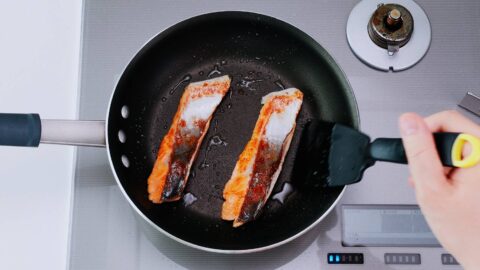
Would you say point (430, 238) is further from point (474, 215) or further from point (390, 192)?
point (474, 215)

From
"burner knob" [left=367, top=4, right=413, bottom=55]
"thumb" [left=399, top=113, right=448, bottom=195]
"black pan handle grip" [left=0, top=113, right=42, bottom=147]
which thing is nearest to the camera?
"thumb" [left=399, top=113, right=448, bottom=195]

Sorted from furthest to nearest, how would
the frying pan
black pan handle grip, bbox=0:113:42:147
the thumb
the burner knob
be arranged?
the burner knob → the frying pan → black pan handle grip, bbox=0:113:42:147 → the thumb

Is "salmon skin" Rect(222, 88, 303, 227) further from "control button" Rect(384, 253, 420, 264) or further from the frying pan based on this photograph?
"control button" Rect(384, 253, 420, 264)

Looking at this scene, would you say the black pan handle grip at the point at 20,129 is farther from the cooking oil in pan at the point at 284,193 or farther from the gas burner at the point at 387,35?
the gas burner at the point at 387,35

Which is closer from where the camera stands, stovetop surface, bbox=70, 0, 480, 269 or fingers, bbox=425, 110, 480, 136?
fingers, bbox=425, 110, 480, 136

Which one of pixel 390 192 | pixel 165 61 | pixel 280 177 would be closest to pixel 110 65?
pixel 165 61

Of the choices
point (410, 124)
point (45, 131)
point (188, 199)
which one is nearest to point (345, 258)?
point (188, 199)

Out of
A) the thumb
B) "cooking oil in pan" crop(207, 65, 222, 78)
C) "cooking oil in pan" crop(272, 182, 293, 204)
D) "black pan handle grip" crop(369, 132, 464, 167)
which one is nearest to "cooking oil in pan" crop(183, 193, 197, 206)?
"cooking oil in pan" crop(272, 182, 293, 204)

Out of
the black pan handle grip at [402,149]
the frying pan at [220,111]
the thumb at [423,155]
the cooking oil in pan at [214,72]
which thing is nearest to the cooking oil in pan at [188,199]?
the frying pan at [220,111]
